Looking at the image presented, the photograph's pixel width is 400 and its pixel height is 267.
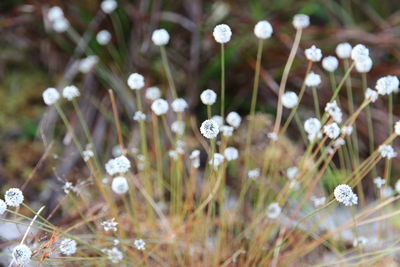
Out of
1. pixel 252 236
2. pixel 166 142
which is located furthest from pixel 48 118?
pixel 252 236

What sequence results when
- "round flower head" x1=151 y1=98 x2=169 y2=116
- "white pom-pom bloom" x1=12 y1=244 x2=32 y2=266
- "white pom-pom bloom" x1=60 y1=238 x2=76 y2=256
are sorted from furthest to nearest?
"round flower head" x1=151 y1=98 x2=169 y2=116
"white pom-pom bloom" x1=60 y1=238 x2=76 y2=256
"white pom-pom bloom" x1=12 y1=244 x2=32 y2=266

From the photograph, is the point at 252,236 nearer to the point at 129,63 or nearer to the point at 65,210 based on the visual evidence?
the point at 65,210

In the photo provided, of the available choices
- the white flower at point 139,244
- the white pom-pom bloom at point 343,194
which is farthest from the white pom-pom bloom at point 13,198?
the white pom-pom bloom at point 343,194

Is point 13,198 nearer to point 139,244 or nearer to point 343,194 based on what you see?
point 139,244

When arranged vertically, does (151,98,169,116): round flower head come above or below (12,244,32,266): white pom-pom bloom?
above

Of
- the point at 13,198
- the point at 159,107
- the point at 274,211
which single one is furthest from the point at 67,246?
the point at 274,211

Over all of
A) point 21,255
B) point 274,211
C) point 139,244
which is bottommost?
point 21,255

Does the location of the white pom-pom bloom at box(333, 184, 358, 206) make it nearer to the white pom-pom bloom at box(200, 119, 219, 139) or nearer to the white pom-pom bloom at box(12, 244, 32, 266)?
the white pom-pom bloom at box(200, 119, 219, 139)

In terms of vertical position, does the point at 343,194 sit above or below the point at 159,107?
below

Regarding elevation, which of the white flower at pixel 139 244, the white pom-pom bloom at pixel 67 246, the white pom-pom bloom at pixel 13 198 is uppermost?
the white flower at pixel 139 244

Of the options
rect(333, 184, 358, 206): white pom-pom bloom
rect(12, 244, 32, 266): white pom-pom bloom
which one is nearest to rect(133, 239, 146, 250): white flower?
rect(12, 244, 32, 266): white pom-pom bloom

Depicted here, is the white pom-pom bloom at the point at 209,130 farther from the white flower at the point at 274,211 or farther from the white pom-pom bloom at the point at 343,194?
the white flower at the point at 274,211
